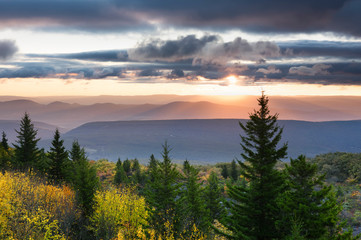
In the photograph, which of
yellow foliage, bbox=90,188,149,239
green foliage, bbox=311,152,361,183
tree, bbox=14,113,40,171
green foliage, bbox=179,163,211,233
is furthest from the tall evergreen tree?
green foliage, bbox=311,152,361,183

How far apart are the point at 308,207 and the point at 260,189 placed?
5.17 meters

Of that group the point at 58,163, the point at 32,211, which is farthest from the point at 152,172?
the point at 58,163

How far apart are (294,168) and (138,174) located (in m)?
58.5

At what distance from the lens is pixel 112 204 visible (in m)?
41.8

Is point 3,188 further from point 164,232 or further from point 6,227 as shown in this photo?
point 164,232

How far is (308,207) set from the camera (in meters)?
20.8

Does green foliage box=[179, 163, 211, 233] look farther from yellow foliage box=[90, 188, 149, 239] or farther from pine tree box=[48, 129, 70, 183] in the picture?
pine tree box=[48, 129, 70, 183]

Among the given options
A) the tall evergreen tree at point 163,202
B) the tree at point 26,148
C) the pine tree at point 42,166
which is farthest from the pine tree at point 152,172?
the tree at point 26,148

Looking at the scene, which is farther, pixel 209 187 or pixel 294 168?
→ pixel 209 187

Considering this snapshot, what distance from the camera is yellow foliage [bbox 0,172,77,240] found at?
3055 centimetres

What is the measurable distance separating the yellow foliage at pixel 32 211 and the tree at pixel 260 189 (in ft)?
56.7

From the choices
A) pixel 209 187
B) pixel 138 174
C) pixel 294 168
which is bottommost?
pixel 138 174

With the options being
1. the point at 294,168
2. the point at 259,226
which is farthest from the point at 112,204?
the point at 294,168

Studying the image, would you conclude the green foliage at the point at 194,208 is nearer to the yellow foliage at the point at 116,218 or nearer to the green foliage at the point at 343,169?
the yellow foliage at the point at 116,218
